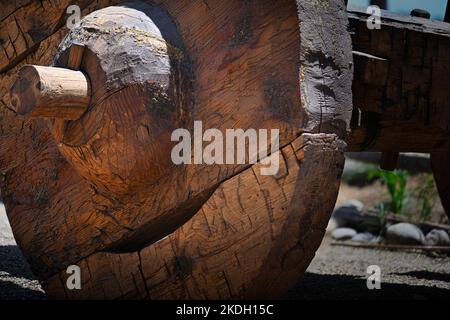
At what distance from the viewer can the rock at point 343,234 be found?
23.3 feet

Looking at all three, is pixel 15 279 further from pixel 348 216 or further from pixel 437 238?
pixel 348 216

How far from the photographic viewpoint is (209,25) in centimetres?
246

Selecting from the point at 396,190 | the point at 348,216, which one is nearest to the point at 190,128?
the point at 348,216

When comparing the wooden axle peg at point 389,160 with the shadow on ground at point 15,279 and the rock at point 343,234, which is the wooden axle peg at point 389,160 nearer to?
the shadow on ground at point 15,279

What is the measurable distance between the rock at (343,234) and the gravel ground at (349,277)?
1.18 m

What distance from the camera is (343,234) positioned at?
280 inches

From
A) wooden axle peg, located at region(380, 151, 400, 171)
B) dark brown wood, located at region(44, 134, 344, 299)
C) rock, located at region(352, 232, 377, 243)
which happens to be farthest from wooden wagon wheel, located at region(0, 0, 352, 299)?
rock, located at region(352, 232, 377, 243)

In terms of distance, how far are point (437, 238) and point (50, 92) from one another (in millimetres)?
4842

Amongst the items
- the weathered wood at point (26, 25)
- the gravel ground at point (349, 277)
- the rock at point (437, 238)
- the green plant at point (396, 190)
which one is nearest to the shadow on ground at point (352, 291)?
the gravel ground at point (349, 277)

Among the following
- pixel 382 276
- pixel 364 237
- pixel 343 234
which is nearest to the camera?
pixel 382 276

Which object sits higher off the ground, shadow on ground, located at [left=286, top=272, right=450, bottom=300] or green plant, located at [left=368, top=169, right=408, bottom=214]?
shadow on ground, located at [left=286, top=272, right=450, bottom=300]

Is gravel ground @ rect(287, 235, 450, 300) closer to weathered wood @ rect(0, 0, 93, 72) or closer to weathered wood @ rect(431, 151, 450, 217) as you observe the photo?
weathered wood @ rect(431, 151, 450, 217)

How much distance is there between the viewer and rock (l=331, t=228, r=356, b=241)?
7.09 metres

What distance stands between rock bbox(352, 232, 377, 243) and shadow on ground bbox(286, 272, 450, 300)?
2.72 meters
